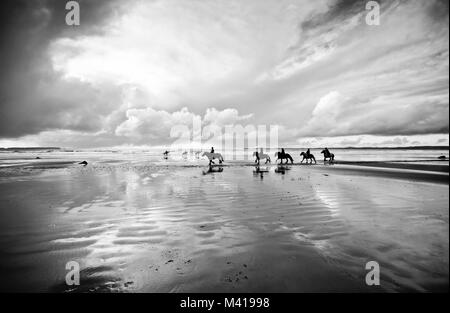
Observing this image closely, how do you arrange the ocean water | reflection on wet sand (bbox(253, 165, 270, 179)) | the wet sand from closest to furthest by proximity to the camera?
the wet sand → reflection on wet sand (bbox(253, 165, 270, 179)) → the ocean water

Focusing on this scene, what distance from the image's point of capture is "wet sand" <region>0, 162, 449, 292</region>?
442cm

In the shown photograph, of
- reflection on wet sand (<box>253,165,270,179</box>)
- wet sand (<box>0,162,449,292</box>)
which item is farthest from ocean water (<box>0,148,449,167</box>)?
wet sand (<box>0,162,449,292</box>)

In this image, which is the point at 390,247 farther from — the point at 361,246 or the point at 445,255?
the point at 445,255

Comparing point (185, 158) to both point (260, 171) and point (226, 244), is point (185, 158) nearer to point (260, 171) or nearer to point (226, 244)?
point (260, 171)

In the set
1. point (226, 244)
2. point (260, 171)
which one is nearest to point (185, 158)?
point (260, 171)

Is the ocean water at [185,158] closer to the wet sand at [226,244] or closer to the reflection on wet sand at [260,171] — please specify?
the reflection on wet sand at [260,171]

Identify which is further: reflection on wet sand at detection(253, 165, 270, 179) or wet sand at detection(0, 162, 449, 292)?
reflection on wet sand at detection(253, 165, 270, 179)

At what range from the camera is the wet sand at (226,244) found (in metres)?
4.42

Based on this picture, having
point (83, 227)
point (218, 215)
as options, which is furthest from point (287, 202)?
point (83, 227)

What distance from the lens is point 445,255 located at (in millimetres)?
4922

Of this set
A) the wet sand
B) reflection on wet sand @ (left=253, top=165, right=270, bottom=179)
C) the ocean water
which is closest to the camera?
the wet sand

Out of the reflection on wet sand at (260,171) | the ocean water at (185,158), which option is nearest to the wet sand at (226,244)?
the reflection on wet sand at (260,171)

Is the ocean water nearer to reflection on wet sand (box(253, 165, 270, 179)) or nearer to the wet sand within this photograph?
reflection on wet sand (box(253, 165, 270, 179))

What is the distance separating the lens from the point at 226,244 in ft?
20.2
